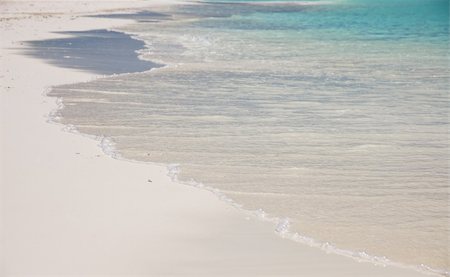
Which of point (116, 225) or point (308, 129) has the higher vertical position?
point (116, 225)

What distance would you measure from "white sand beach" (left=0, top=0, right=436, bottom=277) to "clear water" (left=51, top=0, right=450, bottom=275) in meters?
0.42

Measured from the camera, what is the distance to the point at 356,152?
977 cm

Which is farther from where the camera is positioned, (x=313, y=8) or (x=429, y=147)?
(x=313, y=8)

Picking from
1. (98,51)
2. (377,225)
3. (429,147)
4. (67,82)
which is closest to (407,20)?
(98,51)

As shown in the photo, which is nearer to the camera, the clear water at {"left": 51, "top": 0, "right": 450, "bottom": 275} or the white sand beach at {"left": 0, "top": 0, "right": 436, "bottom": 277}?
the white sand beach at {"left": 0, "top": 0, "right": 436, "bottom": 277}

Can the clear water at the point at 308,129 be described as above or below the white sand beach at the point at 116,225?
below

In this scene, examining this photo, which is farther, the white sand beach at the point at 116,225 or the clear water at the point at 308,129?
the clear water at the point at 308,129

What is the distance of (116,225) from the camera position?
697 centimetres

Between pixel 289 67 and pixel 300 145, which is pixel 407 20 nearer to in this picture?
pixel 289 67

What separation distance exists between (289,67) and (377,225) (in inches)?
434

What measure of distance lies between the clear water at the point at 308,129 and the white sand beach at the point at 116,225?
416 millimetres

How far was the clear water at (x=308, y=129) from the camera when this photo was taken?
7.51 m

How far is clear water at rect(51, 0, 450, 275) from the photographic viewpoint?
7.51 metres

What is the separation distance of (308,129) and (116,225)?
4569 millimetres
